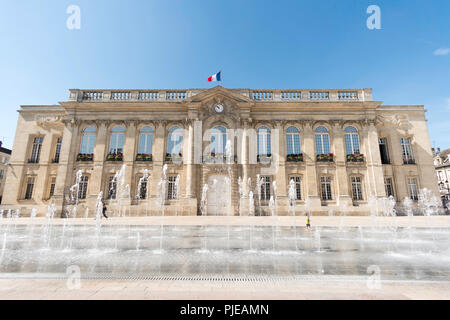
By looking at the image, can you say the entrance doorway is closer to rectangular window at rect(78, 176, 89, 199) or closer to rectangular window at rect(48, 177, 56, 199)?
rectangular window at rect(78, 176, 89, 199)

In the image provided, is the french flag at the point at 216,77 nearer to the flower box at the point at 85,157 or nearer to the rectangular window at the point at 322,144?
the rectangular window at the point at 322,144

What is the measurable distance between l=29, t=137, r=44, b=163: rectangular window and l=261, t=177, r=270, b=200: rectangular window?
22870mm

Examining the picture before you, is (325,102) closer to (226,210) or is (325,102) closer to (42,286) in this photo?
(226,210)

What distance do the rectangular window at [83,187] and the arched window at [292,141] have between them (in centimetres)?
1964

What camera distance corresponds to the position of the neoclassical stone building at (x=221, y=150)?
779 inches

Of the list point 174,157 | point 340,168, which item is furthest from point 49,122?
point 340,168

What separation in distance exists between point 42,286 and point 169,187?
1708 centimetres

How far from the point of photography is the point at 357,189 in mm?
20359

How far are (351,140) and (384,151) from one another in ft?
14.1

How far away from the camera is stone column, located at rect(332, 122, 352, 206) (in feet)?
64.5

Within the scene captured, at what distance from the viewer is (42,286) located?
3.34m

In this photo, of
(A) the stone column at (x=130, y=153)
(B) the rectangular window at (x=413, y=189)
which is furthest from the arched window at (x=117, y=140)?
(B) the rectangular window at (x=413, y=189)

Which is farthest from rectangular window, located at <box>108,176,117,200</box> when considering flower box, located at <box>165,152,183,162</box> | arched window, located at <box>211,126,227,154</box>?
arched window, located at <box>211,126,227,154</box>
